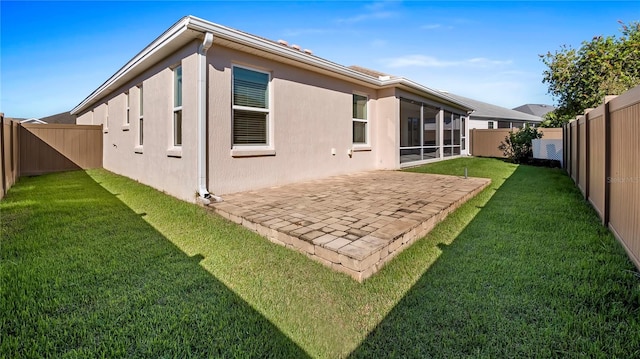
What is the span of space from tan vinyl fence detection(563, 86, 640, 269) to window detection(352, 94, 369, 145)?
5.78 metres

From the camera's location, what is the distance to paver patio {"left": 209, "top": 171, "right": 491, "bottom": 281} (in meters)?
3.10

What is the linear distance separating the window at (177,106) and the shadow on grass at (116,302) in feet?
9.18

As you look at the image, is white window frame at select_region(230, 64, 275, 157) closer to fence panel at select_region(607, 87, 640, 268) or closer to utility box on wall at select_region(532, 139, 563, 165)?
fence panel at select_region(607, 87, 640, 268)

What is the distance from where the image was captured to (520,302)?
238 centimetres

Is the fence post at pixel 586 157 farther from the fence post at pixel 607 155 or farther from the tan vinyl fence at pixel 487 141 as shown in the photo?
the tan vinyl fence at pixel 487 141

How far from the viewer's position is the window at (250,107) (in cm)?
620

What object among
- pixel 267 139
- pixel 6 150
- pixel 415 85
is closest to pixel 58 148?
pixel 6 150

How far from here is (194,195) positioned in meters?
5.59

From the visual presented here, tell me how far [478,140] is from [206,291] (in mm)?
19513

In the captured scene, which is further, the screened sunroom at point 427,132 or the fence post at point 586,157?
the screened sunroom at point 427,132

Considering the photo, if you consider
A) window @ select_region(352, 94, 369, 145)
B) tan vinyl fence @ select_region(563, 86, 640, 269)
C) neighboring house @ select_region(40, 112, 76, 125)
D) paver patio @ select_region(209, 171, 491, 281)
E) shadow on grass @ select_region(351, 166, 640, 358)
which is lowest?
shadow on grass @ select_region(351, 166, 640, 358)

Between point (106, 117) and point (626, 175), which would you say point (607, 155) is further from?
point (106, 117)

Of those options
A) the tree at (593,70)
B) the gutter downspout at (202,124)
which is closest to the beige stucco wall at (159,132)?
the gutter downspout at (202,124)

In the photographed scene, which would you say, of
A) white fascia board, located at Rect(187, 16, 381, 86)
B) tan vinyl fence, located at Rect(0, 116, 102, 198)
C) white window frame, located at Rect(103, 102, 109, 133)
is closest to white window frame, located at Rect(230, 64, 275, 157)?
white fascia board, located at Rect(187, 16, 381, 86)
